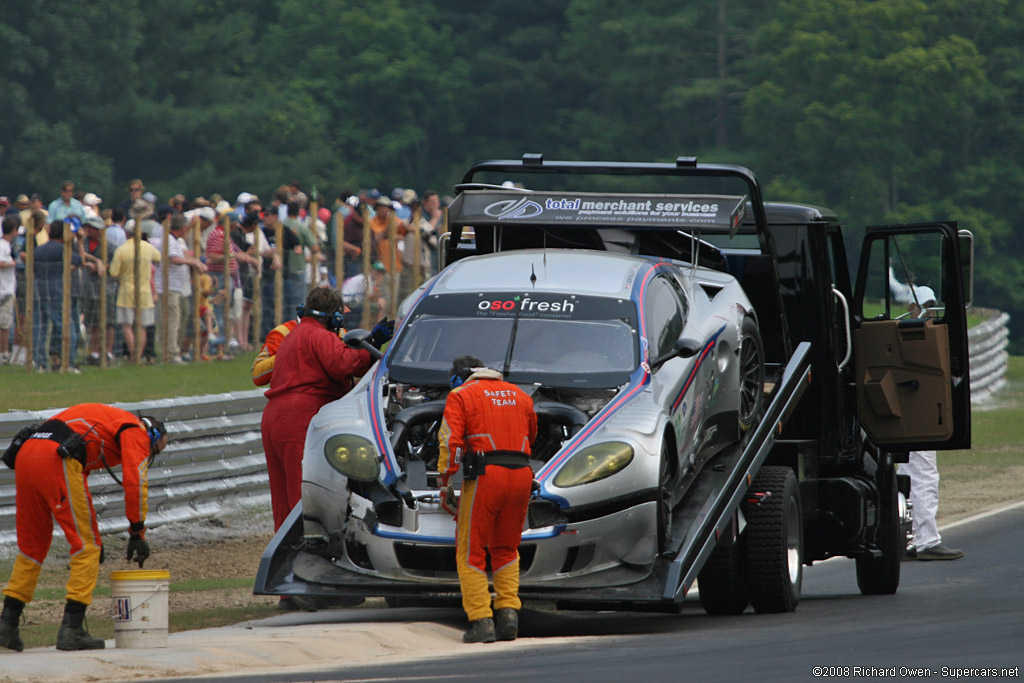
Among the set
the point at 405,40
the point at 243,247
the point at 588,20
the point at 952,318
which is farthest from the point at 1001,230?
the point at 952,318

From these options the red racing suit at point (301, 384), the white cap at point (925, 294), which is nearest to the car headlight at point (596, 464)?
the red racing suit at point (301, 384)

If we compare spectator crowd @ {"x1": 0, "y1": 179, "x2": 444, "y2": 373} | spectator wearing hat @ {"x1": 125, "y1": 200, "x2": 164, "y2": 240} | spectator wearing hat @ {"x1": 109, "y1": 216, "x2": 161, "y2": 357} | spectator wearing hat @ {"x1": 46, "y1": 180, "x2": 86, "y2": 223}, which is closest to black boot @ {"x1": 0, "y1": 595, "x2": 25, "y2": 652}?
spectator crowd @ {"x1": 0, "y1": 179, "x2": 444, "y2": 373}

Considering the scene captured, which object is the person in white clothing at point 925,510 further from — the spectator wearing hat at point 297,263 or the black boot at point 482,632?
the spectator wearing hat at point 297,263

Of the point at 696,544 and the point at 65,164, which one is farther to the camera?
the point at 65,164

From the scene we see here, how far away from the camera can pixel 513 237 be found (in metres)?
12.7

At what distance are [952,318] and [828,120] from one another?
197 ft

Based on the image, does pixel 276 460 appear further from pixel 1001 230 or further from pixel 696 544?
pixel 1001 230

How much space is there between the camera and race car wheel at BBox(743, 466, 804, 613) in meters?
10.7

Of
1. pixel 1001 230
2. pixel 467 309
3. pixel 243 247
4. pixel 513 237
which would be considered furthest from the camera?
pixel 1001 230

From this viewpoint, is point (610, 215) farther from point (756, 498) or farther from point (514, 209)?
point (756, 498)

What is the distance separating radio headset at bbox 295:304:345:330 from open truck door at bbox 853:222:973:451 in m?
3.75

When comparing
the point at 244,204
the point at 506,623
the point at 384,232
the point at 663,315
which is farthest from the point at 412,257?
the point at 506,623

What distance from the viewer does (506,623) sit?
944cm

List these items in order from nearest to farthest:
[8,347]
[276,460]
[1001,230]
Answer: [276,460]
[8,347]
[1001,230]
